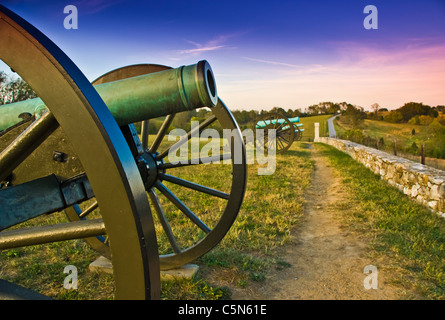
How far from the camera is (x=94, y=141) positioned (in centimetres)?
116

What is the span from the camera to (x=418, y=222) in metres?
4.61

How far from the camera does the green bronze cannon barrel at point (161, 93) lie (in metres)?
1.56

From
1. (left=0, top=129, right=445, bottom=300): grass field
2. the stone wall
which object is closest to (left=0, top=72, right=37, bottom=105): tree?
(left=0, top=129, right=445, bottom=300): grass field

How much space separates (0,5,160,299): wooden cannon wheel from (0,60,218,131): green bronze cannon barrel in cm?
42

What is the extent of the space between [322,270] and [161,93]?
2801 millimetres

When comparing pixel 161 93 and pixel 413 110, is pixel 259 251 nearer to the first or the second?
pixel 161 93

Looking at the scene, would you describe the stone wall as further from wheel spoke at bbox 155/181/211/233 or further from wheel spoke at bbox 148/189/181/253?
wheel spoke at bbox 148/189/181/253

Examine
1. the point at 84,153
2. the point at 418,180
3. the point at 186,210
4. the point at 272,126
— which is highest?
the point at 272,126

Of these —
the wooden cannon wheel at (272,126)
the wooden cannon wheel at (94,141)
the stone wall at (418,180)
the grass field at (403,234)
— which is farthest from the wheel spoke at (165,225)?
the wooden cannon wheel at (272,126)

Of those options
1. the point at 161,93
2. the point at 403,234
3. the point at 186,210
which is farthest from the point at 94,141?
the point at 403,234


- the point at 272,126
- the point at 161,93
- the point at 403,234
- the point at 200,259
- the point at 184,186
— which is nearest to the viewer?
the point at 161,93

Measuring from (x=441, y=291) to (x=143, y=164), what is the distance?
298cm
